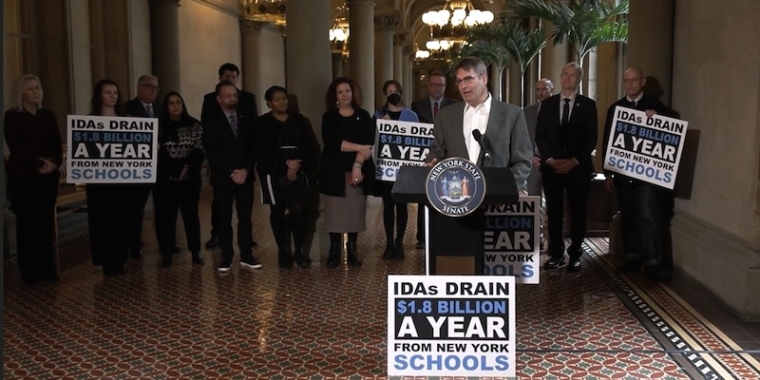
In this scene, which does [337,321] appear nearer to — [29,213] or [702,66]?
[29,213]

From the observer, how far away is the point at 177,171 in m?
7.46

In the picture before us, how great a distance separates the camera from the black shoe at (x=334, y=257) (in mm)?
7465

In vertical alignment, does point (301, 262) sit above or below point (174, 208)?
below

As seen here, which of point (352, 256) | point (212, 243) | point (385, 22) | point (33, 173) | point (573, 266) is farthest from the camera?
point (385, 22)

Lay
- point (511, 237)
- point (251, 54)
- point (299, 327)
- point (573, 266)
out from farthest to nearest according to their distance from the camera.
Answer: point (251, 54), point (573, 266), point (299, 327), point (511, 237)

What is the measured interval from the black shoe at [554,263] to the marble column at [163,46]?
326 inches

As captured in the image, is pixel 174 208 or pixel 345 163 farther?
pixel 174 208

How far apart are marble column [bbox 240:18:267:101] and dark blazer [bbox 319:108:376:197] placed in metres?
12.4

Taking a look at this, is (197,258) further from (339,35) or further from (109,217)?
(339,35)

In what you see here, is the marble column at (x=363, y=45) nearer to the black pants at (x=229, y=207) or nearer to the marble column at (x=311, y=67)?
the marble column at (x=311, y=67)

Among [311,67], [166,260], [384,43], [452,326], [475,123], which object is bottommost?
[166,260]

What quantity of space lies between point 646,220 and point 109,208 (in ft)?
16.7

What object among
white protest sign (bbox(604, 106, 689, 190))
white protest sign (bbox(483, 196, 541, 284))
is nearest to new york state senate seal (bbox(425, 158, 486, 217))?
white protest sign (bbox(483, 196, 541, 284))

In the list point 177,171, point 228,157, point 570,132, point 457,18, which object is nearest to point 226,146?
point 228,157
